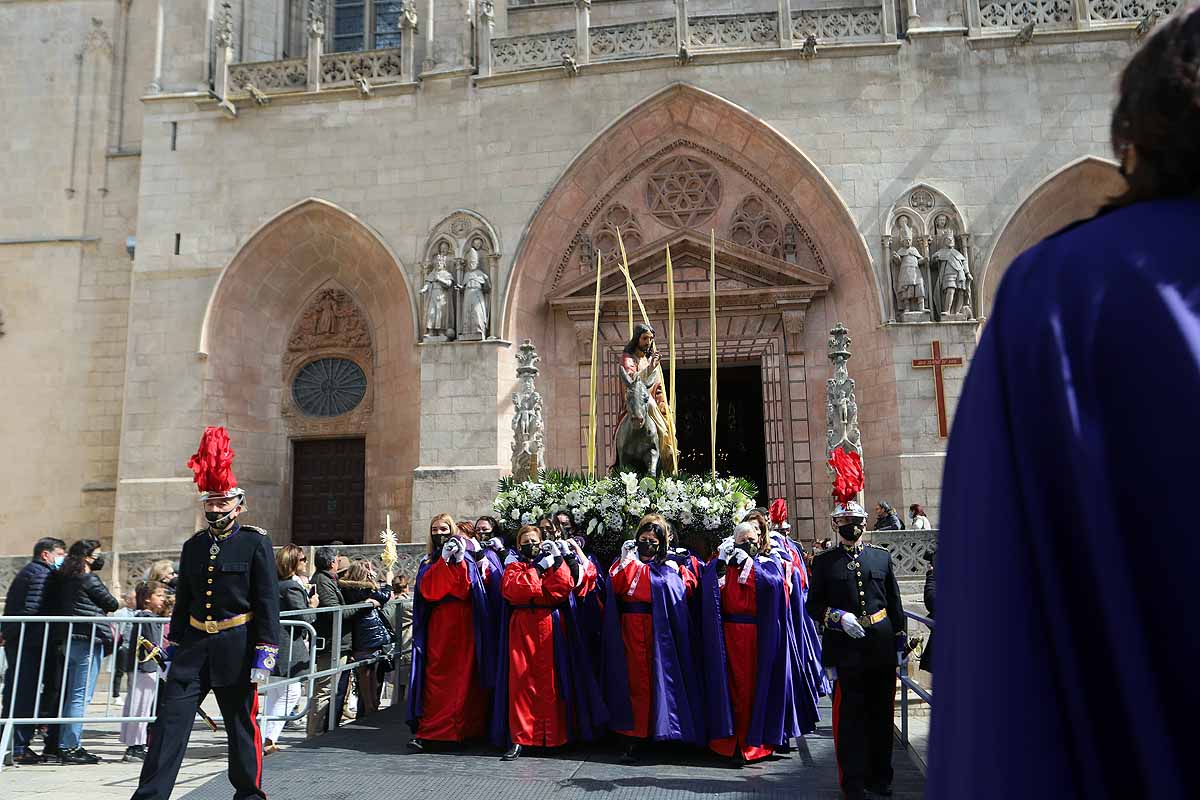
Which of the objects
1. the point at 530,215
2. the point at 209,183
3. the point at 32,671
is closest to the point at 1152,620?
the point at 32,671

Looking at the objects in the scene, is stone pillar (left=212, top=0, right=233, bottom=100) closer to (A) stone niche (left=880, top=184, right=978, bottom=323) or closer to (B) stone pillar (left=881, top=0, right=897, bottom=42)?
(B) stone pillar (left=881, top=0, right=897, bottom=42)

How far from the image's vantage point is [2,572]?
1553 centimetres

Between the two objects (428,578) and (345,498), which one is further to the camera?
(345,498)

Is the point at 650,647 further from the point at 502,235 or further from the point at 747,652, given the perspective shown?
the point at 502,235

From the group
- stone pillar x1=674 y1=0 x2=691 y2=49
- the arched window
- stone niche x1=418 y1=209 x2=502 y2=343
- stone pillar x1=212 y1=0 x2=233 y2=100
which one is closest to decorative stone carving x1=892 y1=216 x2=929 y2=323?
stone pillar x1=674 y1=0 x2=691 y2=49

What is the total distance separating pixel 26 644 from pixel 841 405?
1169 cm

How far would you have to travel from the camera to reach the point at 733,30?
16938 mm

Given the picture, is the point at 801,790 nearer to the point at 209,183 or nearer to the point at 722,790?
the point at 722,790

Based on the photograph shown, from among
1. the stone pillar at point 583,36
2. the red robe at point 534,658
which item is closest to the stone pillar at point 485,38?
the stone pillar at point 583,36

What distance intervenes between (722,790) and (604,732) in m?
1.55

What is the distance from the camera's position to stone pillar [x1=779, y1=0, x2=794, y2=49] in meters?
16.6

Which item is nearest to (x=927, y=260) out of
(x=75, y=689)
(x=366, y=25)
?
(x=366, y=25)

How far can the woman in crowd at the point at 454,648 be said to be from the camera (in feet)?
23.5

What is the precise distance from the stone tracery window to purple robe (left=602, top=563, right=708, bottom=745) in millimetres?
11621
